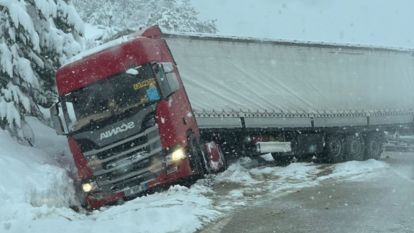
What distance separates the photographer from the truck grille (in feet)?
38.3

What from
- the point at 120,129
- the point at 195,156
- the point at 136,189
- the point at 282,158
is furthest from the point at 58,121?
the point at 282,158

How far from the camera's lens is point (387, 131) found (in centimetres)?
2184

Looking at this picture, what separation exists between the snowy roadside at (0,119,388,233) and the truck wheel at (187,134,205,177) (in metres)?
0.32

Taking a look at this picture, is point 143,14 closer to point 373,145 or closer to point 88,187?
point 373,145

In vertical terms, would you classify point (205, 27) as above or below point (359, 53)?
above

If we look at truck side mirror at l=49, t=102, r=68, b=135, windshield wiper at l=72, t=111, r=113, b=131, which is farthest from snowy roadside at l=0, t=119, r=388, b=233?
windshield wiper at l=72, t=111, r=113, b=131

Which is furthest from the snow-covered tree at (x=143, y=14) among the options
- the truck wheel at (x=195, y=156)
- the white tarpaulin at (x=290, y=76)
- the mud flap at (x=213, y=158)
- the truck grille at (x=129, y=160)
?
the truck grille at (x=129, y=160)

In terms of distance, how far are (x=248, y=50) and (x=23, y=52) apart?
18.8 feet

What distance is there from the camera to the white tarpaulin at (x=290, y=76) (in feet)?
48.0

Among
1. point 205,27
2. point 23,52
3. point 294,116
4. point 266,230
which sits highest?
point 205,27

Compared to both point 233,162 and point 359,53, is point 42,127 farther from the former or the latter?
point 359,53

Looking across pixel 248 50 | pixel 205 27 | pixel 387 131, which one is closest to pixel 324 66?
Answer: pixel 248 50

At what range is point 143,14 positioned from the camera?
66.1m

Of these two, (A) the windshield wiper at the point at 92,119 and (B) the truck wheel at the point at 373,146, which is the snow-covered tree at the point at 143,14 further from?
(A) the windshield wiper at the point at 92,119
